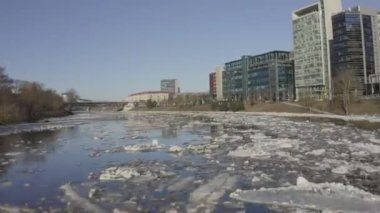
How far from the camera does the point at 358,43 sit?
Result: 132500 millimetres

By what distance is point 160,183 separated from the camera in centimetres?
1419

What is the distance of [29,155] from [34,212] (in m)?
14.5

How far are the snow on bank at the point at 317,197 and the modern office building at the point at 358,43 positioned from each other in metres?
126

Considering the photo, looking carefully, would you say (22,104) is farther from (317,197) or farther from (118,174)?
(317,197)

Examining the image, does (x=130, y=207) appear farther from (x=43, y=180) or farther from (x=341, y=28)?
(x=341, y=28)

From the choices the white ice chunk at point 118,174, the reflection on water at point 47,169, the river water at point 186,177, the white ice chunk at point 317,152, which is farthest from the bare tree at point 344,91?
the white ice chunk at point 118,174

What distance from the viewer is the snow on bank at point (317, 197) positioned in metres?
10.0

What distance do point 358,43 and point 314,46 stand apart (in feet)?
63.9

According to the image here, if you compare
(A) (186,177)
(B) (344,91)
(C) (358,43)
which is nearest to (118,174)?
(A) (186,177)

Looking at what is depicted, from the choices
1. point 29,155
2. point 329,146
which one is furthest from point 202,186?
point 29,155

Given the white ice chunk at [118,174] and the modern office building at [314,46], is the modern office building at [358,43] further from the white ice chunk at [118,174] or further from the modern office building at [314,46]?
the white ice chunk at [118,174]

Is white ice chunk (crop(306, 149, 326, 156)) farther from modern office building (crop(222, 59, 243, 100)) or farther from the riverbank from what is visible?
modern office building (crop(222, 59, 243, 100))

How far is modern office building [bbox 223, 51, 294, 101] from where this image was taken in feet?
537

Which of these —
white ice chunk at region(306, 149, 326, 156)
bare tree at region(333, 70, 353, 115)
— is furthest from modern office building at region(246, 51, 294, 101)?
white ice chunk at region(306, 149, 326, 156)
